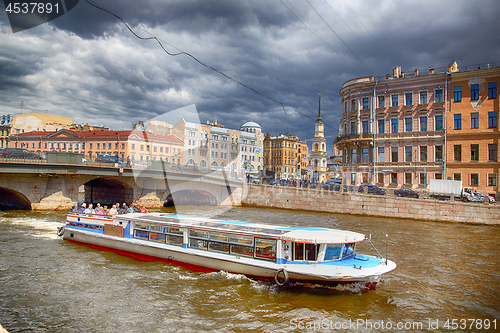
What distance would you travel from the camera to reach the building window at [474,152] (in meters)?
35.7

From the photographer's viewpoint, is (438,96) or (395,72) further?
(395,72)

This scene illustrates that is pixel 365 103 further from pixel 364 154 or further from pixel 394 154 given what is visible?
pixel 394 154

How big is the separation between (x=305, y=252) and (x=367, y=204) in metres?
25.2

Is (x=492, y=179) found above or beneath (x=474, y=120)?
beneath

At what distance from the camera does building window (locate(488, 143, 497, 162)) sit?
3469 cm

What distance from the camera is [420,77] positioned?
38.9 metres

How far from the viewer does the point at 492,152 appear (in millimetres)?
34875

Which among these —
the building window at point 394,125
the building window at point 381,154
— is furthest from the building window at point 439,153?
the building window at point 381,154

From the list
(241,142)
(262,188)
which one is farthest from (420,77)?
(241,142)

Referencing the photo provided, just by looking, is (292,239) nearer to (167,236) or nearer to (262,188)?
(167,236)

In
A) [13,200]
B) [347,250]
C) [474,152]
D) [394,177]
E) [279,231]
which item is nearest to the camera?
[347,250]

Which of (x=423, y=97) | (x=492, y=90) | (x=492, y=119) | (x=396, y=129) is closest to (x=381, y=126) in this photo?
(x=396, y=129)

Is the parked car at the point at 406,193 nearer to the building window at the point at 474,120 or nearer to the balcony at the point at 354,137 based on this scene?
the balcony at the point at 354,137

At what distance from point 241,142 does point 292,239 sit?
70880 millimetres
